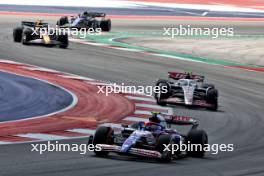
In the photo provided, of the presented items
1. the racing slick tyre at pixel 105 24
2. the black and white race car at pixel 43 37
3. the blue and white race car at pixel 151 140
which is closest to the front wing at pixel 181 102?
the blue and white race car at pixel 151 140

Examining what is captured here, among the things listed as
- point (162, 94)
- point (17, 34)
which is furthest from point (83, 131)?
point (17, 34)

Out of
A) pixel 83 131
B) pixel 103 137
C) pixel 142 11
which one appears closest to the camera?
pixel 103 137

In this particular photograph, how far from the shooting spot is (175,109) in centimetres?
2689

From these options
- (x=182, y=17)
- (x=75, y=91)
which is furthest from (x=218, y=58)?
(x=182, y=17)

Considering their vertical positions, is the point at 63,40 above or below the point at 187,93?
above

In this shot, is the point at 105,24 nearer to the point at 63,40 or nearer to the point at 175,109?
the point at 63,40

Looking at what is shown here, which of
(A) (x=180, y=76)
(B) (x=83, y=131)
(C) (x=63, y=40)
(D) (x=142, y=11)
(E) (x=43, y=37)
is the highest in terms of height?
(D) (x=142, y=11)

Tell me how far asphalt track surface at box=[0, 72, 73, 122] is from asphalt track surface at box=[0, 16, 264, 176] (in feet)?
10.7

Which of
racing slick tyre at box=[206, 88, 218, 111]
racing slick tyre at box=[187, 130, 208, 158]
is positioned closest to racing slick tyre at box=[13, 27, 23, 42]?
racing slick tyre at box=[206, 88, 218, 111]

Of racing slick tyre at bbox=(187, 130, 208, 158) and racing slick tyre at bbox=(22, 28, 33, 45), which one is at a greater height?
racing slick tyre at bbox=(22, 28, 33, 45)

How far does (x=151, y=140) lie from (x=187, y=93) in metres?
8.38

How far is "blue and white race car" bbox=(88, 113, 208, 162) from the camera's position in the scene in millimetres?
18438


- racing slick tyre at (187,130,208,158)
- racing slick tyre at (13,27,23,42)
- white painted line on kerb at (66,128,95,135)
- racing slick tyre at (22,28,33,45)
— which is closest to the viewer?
racing slick tyre at (187,130,208,158)

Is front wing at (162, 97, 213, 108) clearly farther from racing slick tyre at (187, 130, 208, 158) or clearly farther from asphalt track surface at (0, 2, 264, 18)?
asphalt track surface at (0, 2, 264, 18)
